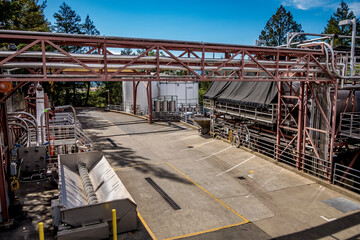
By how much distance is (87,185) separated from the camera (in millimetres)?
12164

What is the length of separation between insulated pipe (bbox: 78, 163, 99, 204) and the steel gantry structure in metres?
2.91

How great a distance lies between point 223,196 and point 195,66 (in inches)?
242

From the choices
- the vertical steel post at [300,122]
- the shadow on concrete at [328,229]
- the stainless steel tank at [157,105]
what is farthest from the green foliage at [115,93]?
the shadow on concrete at [328,229]

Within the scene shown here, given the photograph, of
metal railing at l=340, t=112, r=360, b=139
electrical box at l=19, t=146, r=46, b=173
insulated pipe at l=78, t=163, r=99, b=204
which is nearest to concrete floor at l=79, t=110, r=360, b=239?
insulated pipe at l=78, t=163, r=99, b=204

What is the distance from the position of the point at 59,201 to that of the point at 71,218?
0.87 metres

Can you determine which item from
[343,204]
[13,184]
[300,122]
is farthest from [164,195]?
[300,122]

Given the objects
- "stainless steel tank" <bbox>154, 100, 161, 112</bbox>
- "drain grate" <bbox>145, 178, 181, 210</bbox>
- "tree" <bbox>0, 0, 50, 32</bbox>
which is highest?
"tree" <bbox>0, 0, 50, 32</bbox>

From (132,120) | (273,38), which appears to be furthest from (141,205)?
(273,38)

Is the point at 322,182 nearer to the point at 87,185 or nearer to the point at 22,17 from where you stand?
the point at 87,185

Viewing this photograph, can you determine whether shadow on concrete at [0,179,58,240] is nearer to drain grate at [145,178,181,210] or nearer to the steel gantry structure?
the steel gantry structure

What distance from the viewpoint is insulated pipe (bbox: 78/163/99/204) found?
1081cm

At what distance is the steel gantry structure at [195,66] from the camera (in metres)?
9.79

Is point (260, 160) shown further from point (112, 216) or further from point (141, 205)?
point (112, 216)

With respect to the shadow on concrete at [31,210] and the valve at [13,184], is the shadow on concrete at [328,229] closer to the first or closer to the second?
the shadow on concrete at [31,210]
